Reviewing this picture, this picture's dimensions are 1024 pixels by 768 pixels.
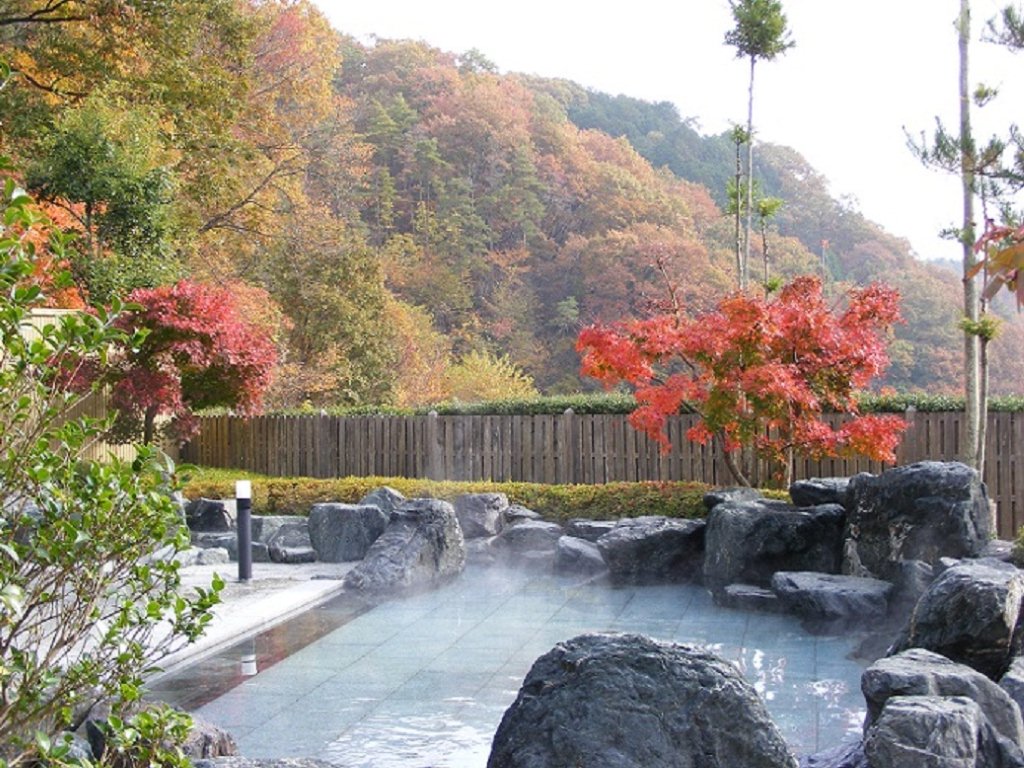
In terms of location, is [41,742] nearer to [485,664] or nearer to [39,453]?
[39,453]

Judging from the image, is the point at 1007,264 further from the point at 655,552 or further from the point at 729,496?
the point at 729,496

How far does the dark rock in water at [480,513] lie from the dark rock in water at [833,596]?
4.19 metres

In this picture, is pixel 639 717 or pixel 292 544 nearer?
pixel 639 717

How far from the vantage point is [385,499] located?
12953 millimetres

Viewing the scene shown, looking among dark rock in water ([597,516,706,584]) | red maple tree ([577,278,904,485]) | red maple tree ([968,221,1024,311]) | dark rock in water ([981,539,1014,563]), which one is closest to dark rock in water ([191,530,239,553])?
dark rock in water ([597,516,706,584])

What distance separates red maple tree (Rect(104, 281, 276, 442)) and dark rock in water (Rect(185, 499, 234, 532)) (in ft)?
6.99

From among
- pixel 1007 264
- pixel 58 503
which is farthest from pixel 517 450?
pixel 1007 264

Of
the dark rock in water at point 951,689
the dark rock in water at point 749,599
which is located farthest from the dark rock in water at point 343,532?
the dark rock in water at point 951,689

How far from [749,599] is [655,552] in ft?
4.84

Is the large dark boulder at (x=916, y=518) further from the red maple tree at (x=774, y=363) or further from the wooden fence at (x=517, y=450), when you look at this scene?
the wooden fence at (x=517, y=450)

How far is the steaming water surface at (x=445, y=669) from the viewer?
5770 mm

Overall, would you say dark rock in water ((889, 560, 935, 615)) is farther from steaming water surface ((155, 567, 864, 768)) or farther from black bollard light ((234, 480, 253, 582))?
black bollard light ((234, 480, 253, 582))

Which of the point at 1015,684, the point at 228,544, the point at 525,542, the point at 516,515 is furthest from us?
the point at 516,515

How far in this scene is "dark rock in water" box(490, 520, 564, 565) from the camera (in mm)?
11867
